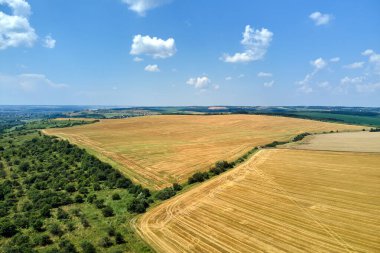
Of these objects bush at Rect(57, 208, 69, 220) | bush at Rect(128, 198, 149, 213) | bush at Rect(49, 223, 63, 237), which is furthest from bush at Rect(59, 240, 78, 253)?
bush at Rect(128, 198, 149, 213)

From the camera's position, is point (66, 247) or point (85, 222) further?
point (85, 222)

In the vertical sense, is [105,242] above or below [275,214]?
below

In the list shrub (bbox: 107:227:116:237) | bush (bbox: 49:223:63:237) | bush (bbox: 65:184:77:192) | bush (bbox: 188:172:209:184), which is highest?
bush (bbox: 188:172:209:184)

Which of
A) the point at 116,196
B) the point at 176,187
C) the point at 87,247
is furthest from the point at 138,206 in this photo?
the point at 87,247

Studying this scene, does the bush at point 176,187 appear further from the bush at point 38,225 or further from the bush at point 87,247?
the bush at point 87,247

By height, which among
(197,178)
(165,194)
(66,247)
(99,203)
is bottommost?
(99,203)

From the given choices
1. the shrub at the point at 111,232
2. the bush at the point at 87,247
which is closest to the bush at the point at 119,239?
the shrub at the point at 111,232

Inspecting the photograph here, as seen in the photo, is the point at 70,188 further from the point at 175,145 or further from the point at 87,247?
the point at 175,145

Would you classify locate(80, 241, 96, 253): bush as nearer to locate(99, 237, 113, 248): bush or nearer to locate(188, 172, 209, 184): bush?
locate(99, 237, 113, 248): bush
